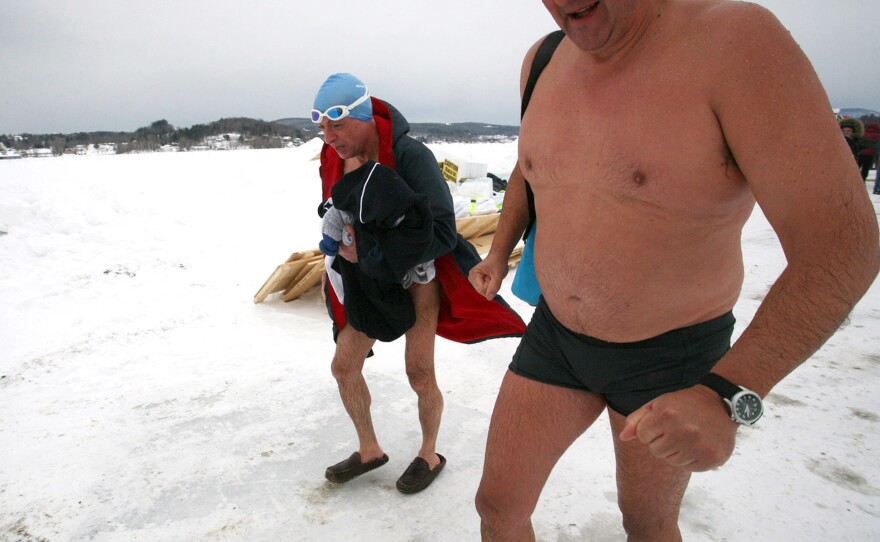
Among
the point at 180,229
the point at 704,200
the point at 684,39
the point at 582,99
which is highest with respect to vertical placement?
the point at 684,39

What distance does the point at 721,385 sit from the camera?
1028mm

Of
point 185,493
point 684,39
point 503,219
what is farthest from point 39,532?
point 684,39

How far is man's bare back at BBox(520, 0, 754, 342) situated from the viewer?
46.2 inches

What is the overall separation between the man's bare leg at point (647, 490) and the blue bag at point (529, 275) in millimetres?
506

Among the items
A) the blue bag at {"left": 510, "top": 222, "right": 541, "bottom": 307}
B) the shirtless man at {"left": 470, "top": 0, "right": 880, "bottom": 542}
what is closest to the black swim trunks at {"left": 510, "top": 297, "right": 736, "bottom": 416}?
the shirtless man at {"left": 470, "top": 0, "right": 880, "bottom": 542}

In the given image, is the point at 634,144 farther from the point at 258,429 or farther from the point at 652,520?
the point at 258,429

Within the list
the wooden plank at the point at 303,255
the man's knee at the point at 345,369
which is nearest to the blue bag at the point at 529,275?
the man's knee at the point at 345,369

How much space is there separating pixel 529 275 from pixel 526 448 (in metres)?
0.60

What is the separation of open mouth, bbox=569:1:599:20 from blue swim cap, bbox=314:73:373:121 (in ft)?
4.34

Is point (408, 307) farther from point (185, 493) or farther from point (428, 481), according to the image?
point (185, 493)

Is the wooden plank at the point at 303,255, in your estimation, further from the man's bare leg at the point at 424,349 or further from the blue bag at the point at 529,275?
the blue bag at the point at 529,275

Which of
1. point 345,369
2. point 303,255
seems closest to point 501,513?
point 345,369

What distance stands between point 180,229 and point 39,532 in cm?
579

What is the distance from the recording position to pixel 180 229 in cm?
749
